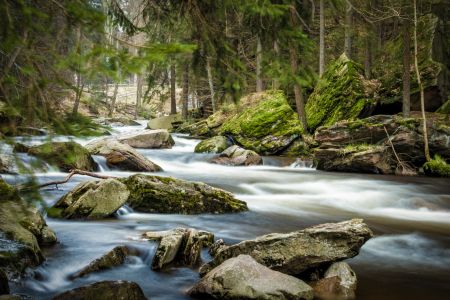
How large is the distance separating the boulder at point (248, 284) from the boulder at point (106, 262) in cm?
143

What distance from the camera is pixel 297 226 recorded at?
28.4ft

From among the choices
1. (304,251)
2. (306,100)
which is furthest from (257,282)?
(306,100)

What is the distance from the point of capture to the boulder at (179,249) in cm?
590

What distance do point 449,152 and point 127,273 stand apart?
12.9 m

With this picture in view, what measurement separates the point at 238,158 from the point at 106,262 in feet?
38.0

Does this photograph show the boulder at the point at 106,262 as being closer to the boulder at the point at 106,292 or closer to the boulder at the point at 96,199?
the boulder at the point at 106,292

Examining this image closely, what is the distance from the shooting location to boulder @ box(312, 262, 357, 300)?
5.05 m

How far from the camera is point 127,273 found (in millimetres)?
5754

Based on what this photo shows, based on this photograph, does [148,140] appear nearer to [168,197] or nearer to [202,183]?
[202,183]

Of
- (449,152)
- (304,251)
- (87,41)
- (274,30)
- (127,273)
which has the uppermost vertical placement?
(274,30)

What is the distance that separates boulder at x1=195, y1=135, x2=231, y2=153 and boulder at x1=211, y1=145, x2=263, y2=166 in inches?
53.3

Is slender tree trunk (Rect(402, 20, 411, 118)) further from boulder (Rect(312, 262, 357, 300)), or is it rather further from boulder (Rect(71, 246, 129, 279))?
boulder (Rect(71, 246, 129, 279))

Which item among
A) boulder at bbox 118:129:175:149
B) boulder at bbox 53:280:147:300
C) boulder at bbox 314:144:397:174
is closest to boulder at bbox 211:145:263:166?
boulder at bbox 314:144:397:174

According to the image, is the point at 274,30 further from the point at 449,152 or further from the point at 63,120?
the point at 449,152
